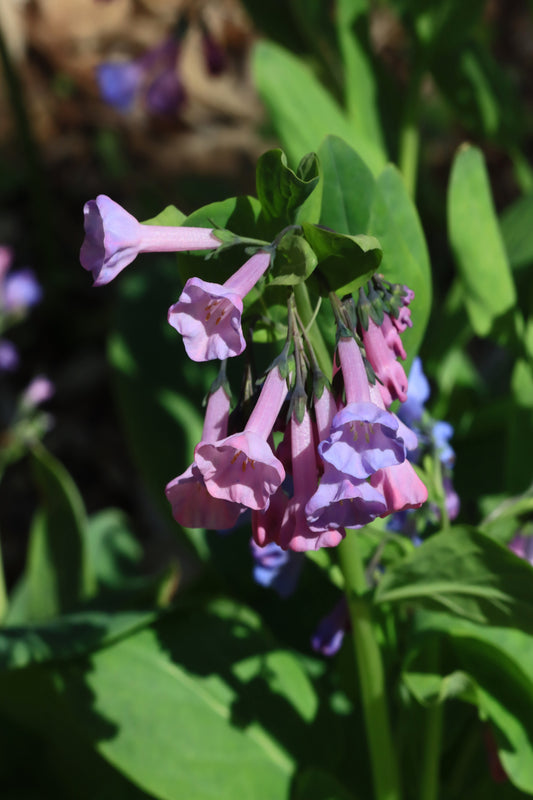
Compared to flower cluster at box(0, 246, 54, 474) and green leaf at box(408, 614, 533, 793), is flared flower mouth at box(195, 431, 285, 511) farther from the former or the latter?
flower cluster at box(0, 246, 54, 474)

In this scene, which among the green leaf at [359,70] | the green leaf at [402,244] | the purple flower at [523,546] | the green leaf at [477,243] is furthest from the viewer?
the green leaf at [359,70]

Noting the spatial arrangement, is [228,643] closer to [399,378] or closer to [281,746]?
[281,746]

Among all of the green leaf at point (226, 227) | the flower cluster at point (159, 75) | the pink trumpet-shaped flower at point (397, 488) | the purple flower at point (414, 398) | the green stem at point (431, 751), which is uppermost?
the flower cluster at point (159, 75)

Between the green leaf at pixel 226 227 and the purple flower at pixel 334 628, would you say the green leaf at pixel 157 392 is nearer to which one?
the purple flower at pixel 334 628

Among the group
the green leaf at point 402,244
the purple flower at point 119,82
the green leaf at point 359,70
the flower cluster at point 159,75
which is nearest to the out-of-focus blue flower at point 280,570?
the green leaf at point 402,244

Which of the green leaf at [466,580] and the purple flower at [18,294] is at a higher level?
the purple flower at [18,294]

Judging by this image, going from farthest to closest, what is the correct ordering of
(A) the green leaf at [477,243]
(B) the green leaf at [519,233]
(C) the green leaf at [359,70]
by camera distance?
(C) the green leaf at [359,70] < (B) the green leaf at [519,233] < (A) the green leaf at [477,243]
